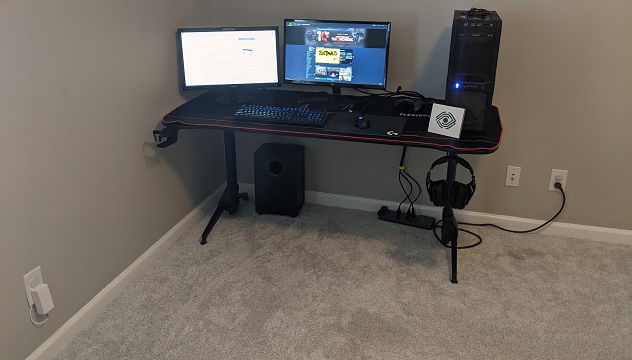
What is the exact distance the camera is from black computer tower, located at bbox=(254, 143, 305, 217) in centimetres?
291

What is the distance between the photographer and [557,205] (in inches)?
110

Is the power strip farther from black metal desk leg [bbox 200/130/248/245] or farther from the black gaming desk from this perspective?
black metal desk leg [bbox 200/130/248/245]

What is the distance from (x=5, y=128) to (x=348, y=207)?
1.90 m

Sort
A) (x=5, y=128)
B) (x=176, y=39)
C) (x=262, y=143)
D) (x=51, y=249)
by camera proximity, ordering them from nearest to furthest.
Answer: (x=5, y=128) → (x=51, y=249) → (x=176, y=39) → (x=262, y=143)

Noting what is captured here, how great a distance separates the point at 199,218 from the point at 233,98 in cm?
75

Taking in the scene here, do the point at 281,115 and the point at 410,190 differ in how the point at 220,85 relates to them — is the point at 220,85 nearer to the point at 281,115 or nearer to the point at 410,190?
the point at 281,115

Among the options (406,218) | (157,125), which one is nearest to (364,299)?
(406,218)

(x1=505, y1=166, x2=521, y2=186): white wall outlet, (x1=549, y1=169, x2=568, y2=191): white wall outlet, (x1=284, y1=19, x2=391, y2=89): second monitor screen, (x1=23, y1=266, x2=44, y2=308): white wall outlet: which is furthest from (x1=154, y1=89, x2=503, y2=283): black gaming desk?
(x1=23, y1=266, x2=44, y2=308): white wall outlet

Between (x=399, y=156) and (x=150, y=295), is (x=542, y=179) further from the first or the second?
(x=150, y=295)

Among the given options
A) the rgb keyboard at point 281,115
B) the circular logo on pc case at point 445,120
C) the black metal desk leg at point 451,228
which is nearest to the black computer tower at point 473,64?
the circular logo on pc case at point 445,120

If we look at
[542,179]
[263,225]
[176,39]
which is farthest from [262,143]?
[542,179]

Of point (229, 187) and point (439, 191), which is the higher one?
point (439, 191)

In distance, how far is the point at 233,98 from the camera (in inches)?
→ 106

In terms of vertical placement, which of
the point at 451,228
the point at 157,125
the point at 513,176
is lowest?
the point at 451,228
